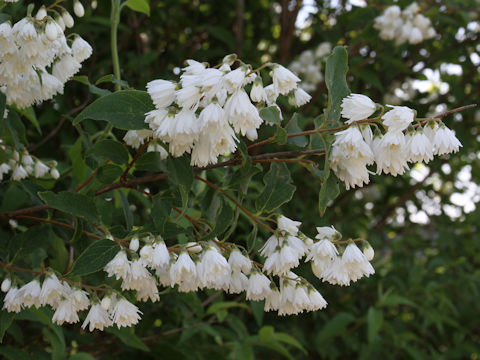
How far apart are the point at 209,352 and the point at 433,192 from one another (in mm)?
2497

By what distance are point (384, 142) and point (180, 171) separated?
0.50 metres

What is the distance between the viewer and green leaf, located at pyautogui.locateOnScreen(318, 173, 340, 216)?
4.55 feet

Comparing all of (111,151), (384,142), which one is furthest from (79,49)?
(384,142)

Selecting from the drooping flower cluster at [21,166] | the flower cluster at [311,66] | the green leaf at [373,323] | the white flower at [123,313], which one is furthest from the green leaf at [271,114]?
the flower cluster at [311,66]

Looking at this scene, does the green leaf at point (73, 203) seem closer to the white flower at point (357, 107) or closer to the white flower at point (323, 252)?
the white flower at point (323, 252)

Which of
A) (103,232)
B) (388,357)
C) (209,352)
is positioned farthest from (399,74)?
(103,232)

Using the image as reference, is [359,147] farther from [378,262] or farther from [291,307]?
[378,262]

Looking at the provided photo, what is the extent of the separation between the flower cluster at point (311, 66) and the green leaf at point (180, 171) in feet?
7.93

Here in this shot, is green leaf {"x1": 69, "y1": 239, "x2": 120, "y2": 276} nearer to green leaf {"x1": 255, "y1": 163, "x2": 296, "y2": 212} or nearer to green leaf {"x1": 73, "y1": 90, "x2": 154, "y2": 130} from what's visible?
green leaf {"x1": 73, "y1": 90, "x2": 154, "y2": 130}

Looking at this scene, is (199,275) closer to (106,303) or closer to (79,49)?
(106,303)

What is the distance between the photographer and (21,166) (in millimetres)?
1938

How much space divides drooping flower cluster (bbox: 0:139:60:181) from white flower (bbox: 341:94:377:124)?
43.4 inches

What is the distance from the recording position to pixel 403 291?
3697 millimetres

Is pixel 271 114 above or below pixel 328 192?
above
